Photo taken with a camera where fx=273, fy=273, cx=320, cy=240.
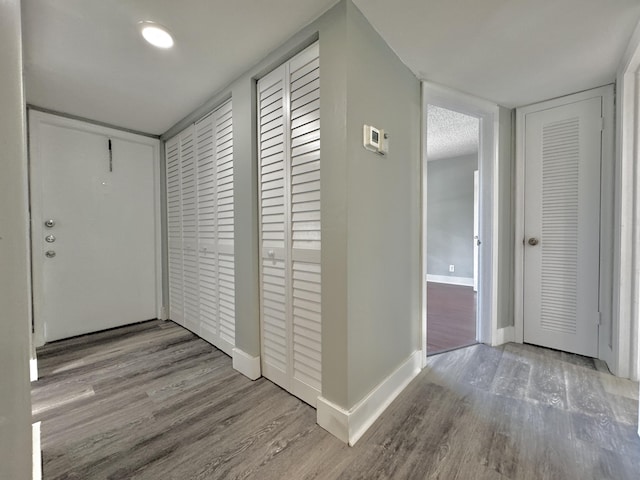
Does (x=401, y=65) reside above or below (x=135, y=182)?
above

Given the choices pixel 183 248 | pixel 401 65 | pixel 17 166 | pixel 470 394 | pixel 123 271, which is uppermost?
pixel 401 65

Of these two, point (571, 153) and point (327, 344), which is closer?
point (327, 344)

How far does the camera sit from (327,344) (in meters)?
1.36

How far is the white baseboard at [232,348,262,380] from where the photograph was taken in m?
1.81

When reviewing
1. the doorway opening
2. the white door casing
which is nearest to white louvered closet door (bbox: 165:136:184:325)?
the doorway opening

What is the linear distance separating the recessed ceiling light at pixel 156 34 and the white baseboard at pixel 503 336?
3073mm

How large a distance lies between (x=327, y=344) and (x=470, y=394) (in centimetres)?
100

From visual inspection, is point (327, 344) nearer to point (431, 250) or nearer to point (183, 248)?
point (183, 248)

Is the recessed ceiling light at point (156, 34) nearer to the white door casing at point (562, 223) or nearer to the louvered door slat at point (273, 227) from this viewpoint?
the louvered door slat at point (273, 227)

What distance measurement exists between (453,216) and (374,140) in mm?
4197

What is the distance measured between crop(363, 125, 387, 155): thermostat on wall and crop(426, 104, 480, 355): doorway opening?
228cm

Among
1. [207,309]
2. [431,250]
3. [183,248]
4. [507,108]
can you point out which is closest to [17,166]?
[207,309]

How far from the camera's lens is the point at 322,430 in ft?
4.42

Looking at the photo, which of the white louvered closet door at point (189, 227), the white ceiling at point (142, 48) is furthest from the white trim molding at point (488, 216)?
the white louvered closet door at point (189, 227)
